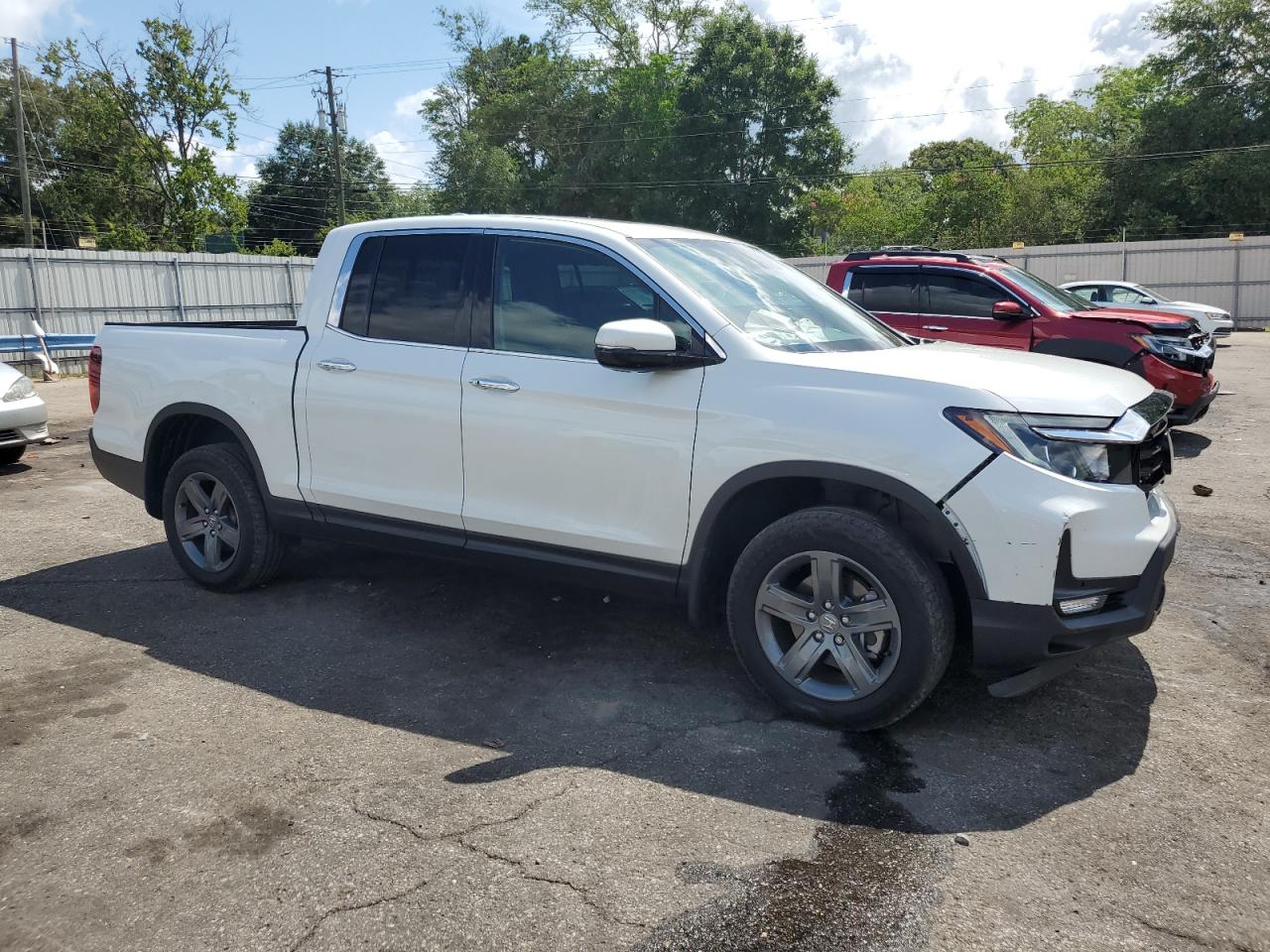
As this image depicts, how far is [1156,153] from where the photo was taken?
135ft

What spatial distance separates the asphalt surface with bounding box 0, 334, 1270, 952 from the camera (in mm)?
2781

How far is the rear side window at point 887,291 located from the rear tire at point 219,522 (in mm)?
6700

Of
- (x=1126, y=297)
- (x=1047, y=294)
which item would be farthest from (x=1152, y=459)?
(x=1126, y=297)

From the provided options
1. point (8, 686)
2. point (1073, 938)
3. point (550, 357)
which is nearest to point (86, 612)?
point (8, 686)

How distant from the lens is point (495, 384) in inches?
176

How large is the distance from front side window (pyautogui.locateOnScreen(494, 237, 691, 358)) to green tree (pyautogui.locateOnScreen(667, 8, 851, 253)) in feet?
133

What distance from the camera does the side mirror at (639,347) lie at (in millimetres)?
3850

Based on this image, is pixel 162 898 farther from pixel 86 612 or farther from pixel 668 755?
pixel 86 612

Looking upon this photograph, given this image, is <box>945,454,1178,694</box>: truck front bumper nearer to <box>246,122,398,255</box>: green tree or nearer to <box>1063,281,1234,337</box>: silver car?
<box>1063,281,1234,337</box>: silver car

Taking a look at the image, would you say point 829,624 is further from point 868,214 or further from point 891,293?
point 868,214

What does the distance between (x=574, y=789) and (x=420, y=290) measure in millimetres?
2507

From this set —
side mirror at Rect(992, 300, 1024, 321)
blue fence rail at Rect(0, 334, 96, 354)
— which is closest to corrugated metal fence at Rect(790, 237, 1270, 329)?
side mirror at Rect(992, 300, 1024, 321)

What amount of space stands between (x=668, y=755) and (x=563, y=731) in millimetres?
439

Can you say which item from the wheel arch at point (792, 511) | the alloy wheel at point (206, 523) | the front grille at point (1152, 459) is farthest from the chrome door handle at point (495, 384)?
the front grille at point (1152, 459)
